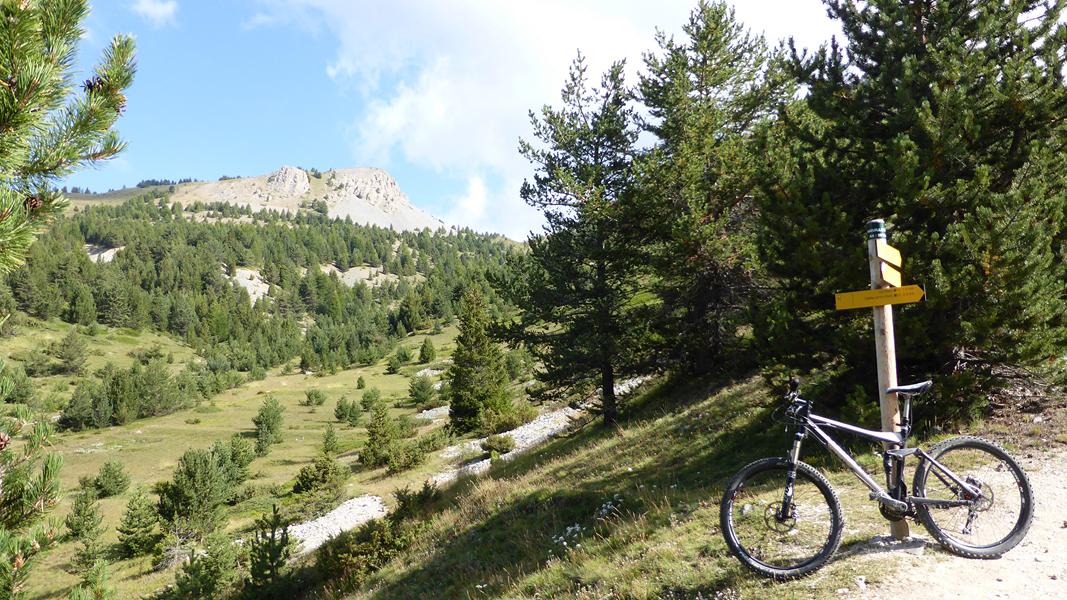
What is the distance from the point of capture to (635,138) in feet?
59.5

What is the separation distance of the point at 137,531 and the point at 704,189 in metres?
30.6

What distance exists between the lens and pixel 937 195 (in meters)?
8.04

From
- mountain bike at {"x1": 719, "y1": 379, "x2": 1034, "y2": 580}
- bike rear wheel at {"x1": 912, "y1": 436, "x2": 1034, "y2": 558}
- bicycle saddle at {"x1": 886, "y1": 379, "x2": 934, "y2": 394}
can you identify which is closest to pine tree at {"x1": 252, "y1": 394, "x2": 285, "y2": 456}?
mountain bike at {"x1": 719, "y1": 379, "x2": 1034, "y2": 580}

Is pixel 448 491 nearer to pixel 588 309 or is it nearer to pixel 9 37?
pixel 588 309

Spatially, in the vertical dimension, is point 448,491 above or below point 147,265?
below

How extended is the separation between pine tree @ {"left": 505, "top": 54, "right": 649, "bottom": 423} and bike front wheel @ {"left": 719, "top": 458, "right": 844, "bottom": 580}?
10.8 meters

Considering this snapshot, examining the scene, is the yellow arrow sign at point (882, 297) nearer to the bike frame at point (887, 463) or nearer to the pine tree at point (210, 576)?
the bike frame at point (887, 463)

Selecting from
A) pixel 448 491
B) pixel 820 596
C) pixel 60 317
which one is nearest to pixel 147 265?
pixel 60 317

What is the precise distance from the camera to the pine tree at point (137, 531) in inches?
1043

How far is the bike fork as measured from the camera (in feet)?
17.5

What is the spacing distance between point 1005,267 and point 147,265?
223265mm

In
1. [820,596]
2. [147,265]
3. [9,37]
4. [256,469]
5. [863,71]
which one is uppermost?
[147,265]

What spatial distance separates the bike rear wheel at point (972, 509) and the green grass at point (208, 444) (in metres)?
7.43

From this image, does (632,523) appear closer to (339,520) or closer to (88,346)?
A: (339,520)
